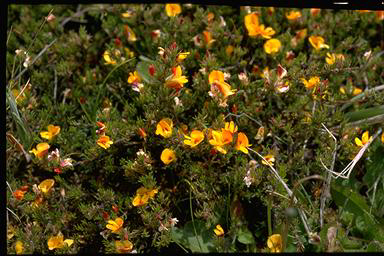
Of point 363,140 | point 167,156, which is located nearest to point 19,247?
point 167,156

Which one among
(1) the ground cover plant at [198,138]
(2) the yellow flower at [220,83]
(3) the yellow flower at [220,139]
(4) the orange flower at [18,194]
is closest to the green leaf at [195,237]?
(1) the ground cover plant at [198,138]

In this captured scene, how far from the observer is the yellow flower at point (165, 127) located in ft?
7.57

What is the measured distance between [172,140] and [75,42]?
0.96 metres

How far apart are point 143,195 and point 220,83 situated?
0.57 metres

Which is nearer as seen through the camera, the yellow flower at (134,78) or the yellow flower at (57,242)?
the yellow flower at (57,242)

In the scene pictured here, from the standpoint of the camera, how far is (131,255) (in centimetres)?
214

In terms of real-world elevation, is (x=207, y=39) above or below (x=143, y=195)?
above

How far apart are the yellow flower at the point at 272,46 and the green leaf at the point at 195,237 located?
3.19 feet

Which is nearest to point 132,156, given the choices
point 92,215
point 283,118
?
point 92,215

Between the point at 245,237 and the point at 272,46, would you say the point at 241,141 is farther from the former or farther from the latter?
the point at 272,46

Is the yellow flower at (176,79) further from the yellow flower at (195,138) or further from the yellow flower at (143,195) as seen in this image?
the yellow flower at (143,195)

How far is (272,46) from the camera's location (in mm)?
2785

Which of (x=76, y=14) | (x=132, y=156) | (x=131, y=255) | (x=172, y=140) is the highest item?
(x=76, y=14)

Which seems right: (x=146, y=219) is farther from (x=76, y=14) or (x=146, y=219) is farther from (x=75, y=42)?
(x=76, y=14)
